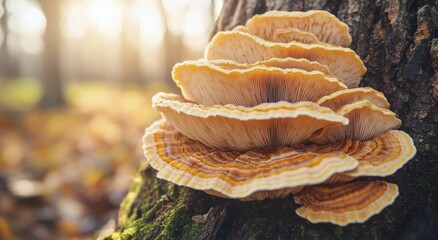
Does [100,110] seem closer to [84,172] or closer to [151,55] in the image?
[84,172]

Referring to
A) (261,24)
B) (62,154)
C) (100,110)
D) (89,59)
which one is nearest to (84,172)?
(62,154)

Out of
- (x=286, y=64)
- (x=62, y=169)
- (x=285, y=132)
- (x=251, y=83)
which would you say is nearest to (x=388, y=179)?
(x=285, y=132)

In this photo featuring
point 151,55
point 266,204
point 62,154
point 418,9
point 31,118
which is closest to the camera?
point 266,204

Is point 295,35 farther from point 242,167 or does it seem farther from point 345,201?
point 345,201

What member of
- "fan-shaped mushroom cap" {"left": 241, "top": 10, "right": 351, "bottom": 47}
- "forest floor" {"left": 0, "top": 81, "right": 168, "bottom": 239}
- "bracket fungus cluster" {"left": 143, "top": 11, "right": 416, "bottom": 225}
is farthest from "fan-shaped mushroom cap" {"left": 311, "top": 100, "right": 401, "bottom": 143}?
"forest floor" {"left": 0, "top": 81, "right": 168, "bottom": 239}

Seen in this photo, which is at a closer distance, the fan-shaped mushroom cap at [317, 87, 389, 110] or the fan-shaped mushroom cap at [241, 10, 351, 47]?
the fan-shaped mushroom cap at [317, 87, 389, 110]

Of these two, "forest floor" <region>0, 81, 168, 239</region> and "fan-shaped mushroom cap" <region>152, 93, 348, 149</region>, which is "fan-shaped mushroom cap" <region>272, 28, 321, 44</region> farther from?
"forest floor" <region>0, 81, 168, 239</region>
